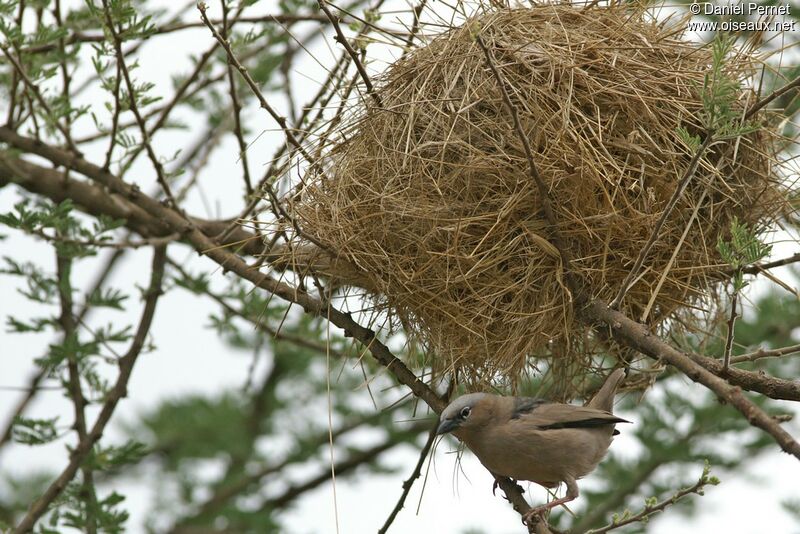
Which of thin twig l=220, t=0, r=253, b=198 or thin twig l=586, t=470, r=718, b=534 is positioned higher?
thin twig l=220, t=0, r=253, b=198

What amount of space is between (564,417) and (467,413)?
40cm

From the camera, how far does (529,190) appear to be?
130 inches

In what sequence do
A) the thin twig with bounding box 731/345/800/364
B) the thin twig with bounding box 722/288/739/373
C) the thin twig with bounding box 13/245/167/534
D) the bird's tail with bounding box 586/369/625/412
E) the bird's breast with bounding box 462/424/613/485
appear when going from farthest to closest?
the thin twig with bounding box 13/245/167/534 < the bird's tail with bounding box 586/369/625/412 < the bird's breast with bounding box 462/424/613/485 < the thin twig with bounding box 731/345/800/364 < the thin twig with bounding box 722/288/739/373

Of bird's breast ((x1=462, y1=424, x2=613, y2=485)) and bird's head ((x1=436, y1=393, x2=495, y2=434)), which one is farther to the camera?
bird's breast ((x1=462, y1=424, x2=613, y2=485))

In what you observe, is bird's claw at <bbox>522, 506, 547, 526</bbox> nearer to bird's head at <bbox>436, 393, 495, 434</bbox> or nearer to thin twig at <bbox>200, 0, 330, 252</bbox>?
bird's head at <bbox>436, 393, 495, 434</bbox>

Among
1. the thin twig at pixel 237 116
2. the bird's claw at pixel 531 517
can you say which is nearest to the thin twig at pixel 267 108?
the thin twig at pixel 237 116

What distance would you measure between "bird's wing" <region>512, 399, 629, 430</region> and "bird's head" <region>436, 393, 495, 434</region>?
0.15m

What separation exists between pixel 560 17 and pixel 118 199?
224cm

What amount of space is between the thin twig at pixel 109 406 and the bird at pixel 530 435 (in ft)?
5.31

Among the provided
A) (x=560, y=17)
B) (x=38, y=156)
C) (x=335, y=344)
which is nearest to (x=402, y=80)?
(x=560, y=17)

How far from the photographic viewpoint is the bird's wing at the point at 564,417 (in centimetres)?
361

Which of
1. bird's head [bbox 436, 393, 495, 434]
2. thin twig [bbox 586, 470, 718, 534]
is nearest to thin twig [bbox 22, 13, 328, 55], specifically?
bird's head [bbox 436, 393, 495, 434]

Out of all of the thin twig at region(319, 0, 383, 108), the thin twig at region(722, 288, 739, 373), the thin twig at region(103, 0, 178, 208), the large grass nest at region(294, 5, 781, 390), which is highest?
the thin twig at region(103, 0, 178, 208)

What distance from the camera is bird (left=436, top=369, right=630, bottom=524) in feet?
11.5
